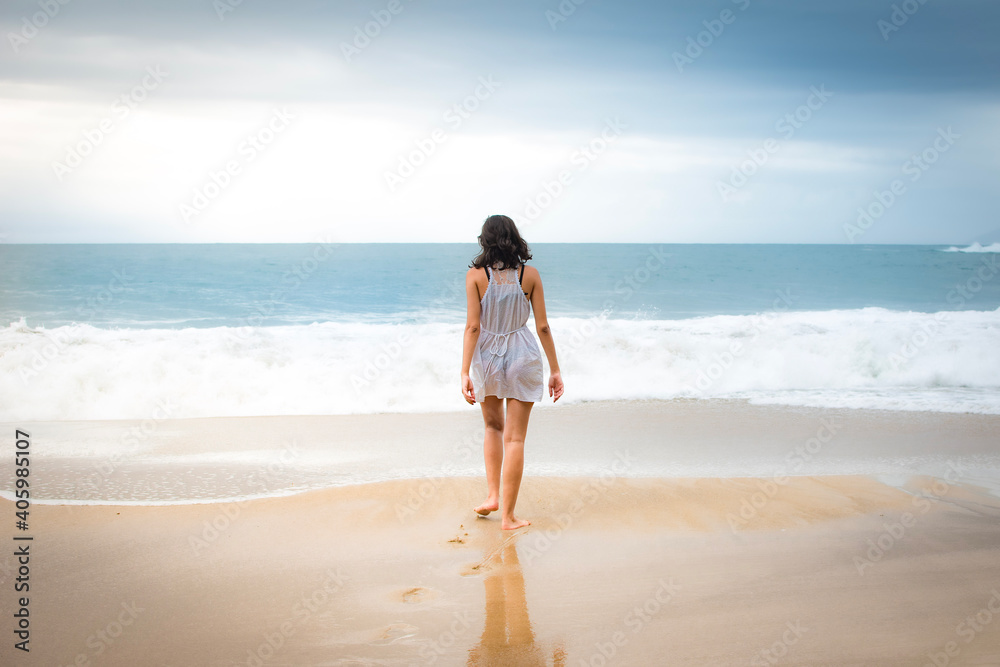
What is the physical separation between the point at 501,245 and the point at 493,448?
51.7 inches

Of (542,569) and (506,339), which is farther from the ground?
(506,339)

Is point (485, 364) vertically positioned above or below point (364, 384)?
below

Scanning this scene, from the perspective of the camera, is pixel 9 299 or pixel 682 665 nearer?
pixel 682 665

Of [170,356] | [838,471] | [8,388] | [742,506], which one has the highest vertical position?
[170,356]

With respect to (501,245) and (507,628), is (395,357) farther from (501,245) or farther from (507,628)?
(507,628)

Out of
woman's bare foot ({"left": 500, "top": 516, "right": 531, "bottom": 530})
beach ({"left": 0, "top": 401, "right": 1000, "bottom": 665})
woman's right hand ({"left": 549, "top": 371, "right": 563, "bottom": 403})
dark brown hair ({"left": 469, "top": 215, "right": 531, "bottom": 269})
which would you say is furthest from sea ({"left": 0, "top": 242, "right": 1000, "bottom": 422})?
dark brown hair ({"left": 469, "top": 215, "right": 531, "bottom": 269})

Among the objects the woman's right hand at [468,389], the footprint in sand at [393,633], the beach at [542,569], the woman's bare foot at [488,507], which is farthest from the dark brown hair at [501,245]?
the footprint in sand at [393,633]

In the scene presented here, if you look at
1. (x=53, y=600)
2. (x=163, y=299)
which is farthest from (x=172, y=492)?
(x=163, y=299)

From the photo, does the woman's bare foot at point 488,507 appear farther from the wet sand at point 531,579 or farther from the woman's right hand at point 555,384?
the woman's right hand at point 555,384

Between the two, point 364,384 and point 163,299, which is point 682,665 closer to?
point 364,384

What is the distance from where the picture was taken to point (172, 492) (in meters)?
4.94

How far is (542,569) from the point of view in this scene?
3559 mm

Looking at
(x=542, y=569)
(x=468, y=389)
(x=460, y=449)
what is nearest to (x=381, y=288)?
(x=460, y=449)

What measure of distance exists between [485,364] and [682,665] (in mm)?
1974
